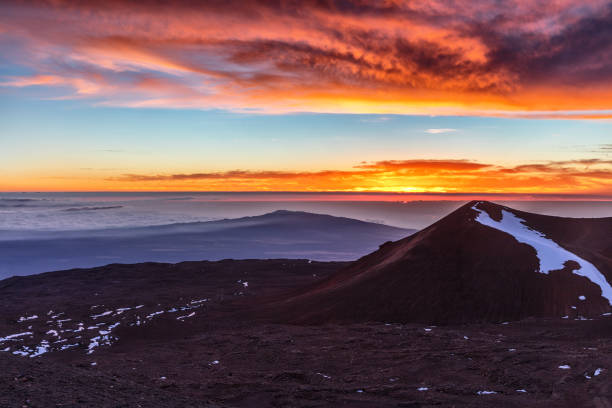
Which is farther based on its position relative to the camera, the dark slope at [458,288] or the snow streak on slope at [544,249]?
the snow streak on slope at [544,249]

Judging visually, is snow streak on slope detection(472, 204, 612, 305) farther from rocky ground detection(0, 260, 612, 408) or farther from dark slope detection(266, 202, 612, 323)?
rocky ground detection(0, 260, 612, 408)

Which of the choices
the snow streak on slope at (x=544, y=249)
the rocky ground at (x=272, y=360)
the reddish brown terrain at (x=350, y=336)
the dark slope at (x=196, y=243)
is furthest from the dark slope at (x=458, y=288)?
the dark slope at (x=196, y=243)

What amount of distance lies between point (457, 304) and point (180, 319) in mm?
19464

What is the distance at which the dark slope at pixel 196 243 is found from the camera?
94.7 meters

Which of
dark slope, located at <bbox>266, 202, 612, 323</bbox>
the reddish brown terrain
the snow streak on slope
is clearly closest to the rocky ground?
the reddish brown terrain

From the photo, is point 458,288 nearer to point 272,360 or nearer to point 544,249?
point 544,249

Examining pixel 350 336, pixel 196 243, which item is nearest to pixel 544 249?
pixel 350 336

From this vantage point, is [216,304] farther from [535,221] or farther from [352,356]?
[535,221]

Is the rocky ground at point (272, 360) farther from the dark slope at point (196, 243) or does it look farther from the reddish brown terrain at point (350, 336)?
the dark slope at point (196, 243)

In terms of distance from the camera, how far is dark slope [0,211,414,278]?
94688mm

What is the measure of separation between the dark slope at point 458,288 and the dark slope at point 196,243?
61.9m

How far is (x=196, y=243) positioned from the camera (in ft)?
409

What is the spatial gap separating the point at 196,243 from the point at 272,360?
107 meters

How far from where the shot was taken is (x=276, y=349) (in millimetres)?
23250
